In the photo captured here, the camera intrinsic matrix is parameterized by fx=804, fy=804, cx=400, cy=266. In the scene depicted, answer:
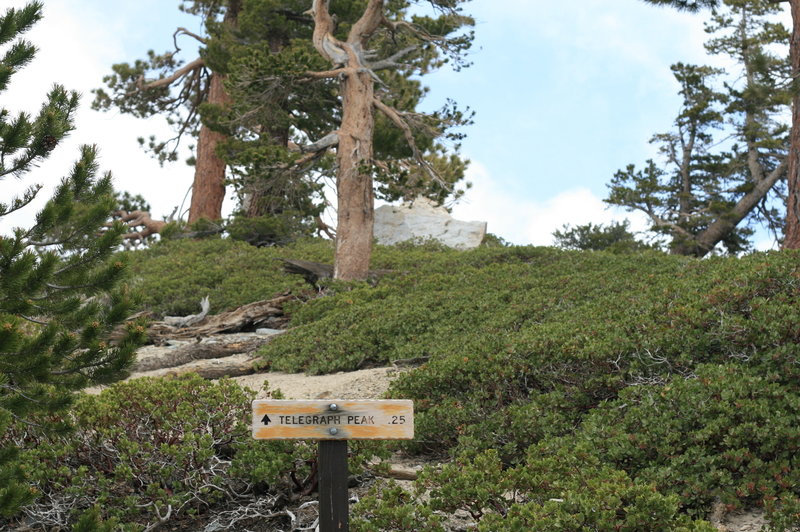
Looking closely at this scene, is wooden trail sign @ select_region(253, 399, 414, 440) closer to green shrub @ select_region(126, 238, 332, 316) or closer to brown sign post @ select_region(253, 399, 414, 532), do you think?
brown sign post @ select_region(253, 399, 414, 532)

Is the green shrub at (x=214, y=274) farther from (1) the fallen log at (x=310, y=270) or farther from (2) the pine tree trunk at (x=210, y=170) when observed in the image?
(2) the pine tree trunk at (x=210, y=170)

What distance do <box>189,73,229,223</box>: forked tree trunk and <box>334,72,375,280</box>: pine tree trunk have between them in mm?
8623

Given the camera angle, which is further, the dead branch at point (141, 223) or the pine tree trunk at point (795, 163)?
the dead branch at point (141, 223)

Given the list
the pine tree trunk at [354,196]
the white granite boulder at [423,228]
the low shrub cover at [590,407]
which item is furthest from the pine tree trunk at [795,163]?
the white granite boulder at [423,228]

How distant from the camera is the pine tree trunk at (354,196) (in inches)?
597

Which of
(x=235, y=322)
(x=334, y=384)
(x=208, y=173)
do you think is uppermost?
(x=208, y=173)

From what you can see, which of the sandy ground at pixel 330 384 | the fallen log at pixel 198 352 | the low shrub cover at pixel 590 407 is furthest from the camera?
the fallen log at pixel 198 352

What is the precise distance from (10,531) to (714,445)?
473 cm

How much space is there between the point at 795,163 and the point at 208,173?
15.6m

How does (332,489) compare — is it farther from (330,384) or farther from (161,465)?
(330,384)

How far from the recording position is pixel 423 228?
78.7 feet

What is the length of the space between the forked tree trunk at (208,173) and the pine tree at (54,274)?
17.4 metres

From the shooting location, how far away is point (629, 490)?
444 centimetres

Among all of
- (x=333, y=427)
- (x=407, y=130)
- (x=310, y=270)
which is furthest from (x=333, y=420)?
(x=407, y=130)
